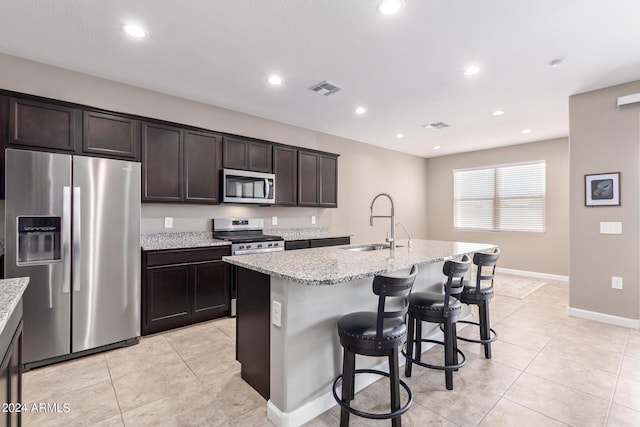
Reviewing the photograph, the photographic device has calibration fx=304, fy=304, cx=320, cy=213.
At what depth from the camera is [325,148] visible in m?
5.49

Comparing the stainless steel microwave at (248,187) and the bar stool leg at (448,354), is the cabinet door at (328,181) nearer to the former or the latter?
the stainless steel microwave at (248,187)

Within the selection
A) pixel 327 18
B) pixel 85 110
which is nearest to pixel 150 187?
pixel 85 110

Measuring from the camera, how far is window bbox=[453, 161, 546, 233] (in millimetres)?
6039

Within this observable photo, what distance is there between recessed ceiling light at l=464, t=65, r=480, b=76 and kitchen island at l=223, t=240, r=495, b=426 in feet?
6.46

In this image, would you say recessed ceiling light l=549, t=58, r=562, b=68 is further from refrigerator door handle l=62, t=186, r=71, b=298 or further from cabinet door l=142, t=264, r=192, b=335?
refrigerator door handle l=62, t=186, r=71, b=298

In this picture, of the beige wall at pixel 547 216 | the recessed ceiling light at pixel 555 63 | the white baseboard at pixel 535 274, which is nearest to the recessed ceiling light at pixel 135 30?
the recessed ceiling light at pixel 555 63

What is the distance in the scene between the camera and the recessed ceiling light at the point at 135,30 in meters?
2.34

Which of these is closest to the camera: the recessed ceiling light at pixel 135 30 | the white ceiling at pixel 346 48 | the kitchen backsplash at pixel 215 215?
the white ceiling at pixel 346 48

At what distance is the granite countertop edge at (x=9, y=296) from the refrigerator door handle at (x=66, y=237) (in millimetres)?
1270

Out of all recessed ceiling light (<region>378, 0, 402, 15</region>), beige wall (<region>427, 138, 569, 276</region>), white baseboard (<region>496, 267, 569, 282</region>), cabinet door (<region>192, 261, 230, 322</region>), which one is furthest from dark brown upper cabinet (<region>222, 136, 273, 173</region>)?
white baseboard (<region>496, 267, 569, 282</region>)

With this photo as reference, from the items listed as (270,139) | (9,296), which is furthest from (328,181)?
(9,296)

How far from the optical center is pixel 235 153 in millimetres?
4027

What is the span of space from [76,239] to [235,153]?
1991 mm

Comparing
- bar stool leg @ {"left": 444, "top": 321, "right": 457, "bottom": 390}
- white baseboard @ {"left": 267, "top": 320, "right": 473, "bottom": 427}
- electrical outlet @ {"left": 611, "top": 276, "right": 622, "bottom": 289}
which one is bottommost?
white baseboard @ {"left": 267, "top": 320, "right": 473, "bottom": 427}
